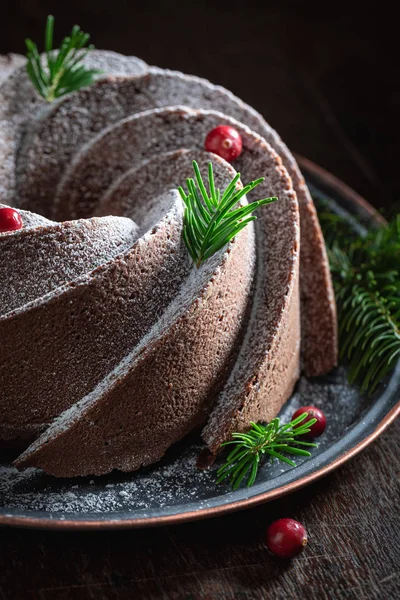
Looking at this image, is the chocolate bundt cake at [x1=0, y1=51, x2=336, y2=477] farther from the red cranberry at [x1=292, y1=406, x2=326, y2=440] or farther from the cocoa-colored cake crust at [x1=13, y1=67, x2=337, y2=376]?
the red cranberry at [x1=292, y1=406, x2=326, y2=440]

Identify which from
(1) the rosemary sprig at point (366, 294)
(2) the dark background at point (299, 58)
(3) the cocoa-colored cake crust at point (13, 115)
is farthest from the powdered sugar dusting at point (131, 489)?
(2) the dark background at point (299, 58)

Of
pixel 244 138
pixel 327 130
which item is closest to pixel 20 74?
pixel 244 138

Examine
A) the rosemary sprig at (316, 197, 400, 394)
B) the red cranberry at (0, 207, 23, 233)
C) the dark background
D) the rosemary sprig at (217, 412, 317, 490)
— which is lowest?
the rosemary sprig at (217, 412, 317, 490)

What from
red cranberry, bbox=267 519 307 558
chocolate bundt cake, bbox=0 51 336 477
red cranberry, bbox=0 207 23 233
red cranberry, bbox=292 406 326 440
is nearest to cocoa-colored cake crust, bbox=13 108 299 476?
chocolate bundt cake, bbox=0 51 336 477

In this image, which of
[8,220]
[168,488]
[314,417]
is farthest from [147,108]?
[168,488]

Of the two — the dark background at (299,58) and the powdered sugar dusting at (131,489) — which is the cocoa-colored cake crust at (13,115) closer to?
the powdered sugar dusting at (131,489)

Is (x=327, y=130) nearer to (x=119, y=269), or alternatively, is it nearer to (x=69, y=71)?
(x=69, y=71)
